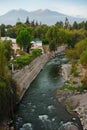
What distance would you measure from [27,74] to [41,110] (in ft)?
39.1

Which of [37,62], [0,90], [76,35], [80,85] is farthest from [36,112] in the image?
[76,35]

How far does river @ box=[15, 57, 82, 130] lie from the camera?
24.2m

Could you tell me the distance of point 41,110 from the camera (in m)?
27.6

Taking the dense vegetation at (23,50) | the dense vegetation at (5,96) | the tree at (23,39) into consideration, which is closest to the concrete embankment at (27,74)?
the dense vegetation at (23,50)

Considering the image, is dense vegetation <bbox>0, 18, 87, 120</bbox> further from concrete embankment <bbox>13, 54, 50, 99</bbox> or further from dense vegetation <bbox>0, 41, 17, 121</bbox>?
concrete embankment <bbox>13, 54, 50, 99</bbox>

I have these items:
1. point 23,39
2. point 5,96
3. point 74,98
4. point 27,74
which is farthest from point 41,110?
point 23,39

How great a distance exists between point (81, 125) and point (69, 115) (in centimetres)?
240

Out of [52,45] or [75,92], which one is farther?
[52,45]

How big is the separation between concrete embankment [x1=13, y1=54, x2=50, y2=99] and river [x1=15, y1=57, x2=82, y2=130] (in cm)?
68

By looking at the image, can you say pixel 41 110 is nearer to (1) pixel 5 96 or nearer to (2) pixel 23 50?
(1) pixel 5 96

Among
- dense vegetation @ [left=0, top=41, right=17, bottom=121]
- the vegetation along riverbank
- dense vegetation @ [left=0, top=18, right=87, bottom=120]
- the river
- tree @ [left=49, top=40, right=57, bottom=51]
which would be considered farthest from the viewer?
tree @ [left=49, top=40, right=57, bottom=51]

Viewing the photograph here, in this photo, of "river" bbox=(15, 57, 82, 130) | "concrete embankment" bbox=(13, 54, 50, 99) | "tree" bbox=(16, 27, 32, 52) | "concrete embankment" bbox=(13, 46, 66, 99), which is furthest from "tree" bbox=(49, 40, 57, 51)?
"river" bbox=(15, 57, 82, 130)

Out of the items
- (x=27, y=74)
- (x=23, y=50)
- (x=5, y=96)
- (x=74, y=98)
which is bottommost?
(x=74, y=98)

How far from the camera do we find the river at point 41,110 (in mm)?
24188
